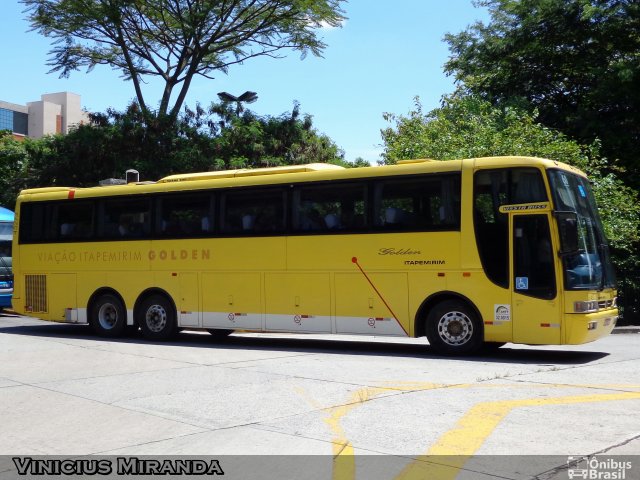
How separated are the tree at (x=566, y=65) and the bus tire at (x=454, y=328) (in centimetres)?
1628

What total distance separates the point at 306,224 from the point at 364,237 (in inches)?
50.7

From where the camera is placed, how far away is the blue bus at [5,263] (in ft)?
77.3

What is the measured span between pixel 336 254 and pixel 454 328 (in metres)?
2.64

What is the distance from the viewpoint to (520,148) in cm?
2206

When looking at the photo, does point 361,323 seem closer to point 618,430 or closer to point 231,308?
point 231,308

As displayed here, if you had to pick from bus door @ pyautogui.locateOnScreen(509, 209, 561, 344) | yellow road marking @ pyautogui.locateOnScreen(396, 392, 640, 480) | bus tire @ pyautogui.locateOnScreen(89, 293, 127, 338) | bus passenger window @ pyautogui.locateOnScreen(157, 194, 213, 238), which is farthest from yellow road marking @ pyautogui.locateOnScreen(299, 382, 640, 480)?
bus tire @ pyautogui.locateOnScreen(89, 293, 127, 338)

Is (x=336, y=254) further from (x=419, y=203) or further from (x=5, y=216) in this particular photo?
(x=5, y=216)

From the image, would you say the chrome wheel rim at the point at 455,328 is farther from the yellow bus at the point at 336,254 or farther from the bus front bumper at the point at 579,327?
the bus front bumper at the point at 579,327

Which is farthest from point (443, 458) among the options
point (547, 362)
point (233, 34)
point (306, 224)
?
point (233, 34)

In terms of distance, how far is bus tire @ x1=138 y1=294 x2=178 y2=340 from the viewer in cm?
1648

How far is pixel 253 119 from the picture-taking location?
33.9 m

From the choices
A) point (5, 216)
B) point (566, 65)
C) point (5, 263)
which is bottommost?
point (5, 263)

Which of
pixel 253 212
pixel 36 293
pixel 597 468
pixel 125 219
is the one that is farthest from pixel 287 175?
pixel 597 468

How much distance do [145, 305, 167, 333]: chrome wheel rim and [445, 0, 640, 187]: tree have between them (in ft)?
54.9
